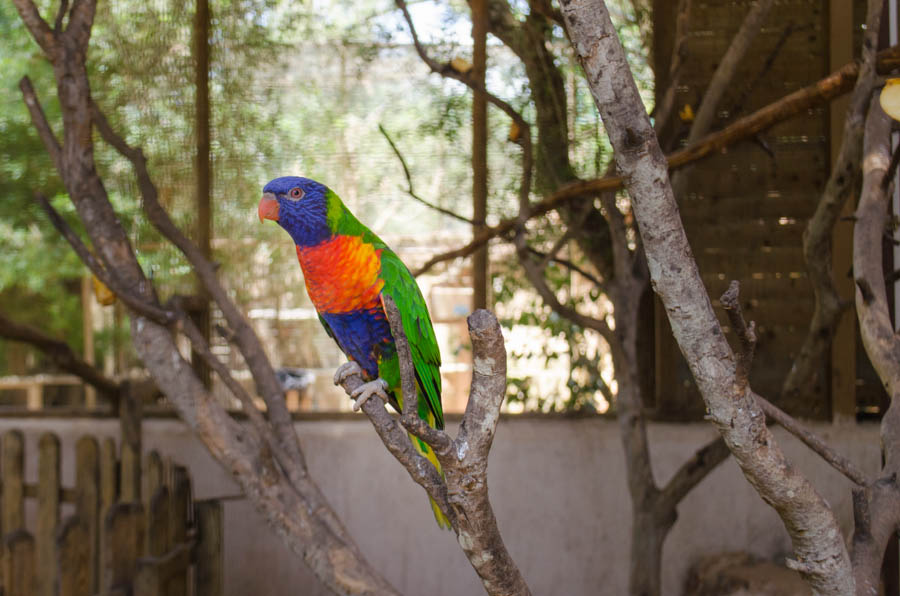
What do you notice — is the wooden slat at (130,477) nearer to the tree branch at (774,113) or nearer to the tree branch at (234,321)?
the tree branch at (234,321)

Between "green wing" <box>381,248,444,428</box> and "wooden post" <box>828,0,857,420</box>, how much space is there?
216 cm

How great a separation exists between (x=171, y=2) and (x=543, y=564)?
9.92 feet

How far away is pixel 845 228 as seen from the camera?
3.19 metres

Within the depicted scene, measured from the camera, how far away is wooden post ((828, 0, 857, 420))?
3178 millimetres

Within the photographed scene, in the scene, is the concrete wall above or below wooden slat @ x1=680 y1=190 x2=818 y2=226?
below

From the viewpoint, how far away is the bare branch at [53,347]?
3.01 meters

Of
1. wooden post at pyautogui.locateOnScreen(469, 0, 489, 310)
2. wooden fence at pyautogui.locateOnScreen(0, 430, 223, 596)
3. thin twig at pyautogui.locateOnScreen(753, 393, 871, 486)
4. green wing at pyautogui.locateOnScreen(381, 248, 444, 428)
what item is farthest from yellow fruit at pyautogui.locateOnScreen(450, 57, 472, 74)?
wooden fence at pyautogui.locateOnScreen(0, 430, 223, 596)

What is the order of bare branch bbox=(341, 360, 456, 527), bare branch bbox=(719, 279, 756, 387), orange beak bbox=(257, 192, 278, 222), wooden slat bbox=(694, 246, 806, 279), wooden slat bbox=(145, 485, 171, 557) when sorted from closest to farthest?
1. bare branch bbox=(719, 279, 756, 387)
2. bare branch bbox=(341, 360, 456, 527)
3. orange beak bbox=(257, 192, 278, 222)
4. wooden slat bbox=(145, 485, 171, 557)
5. wooden slat bbox=(694, 246, 806, 279)

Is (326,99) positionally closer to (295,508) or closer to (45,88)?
(45,88)

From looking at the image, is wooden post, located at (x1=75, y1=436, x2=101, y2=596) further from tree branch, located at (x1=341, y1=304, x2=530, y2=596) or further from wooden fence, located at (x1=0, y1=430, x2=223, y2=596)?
tree branch, located at (x1=341, y1=304, x2=530, y2=596)

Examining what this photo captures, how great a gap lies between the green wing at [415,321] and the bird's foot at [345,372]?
13 centimetres

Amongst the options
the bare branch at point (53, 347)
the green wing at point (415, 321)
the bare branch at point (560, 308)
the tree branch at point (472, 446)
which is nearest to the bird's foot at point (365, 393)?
the tree branch at point (472, 446)

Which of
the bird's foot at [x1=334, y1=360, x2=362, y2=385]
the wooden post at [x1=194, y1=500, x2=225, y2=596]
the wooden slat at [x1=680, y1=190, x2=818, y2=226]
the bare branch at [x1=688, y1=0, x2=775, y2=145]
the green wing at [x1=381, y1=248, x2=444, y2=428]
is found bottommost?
the wooden post at [x1=194, y1=500, x2=225, y2=596]

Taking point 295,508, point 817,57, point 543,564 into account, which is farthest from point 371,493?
point 817,57
